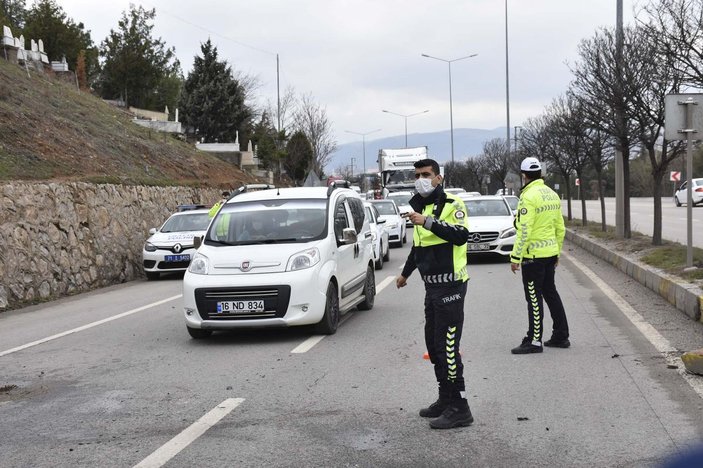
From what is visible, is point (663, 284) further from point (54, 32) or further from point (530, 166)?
point (54, 32)

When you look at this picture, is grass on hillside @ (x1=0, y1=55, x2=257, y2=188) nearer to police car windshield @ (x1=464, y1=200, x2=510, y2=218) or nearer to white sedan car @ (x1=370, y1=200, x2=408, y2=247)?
white sedan car @ (x1=370, y1=200, x2=408, y2=247)

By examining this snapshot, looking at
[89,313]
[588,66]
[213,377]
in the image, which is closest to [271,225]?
[213,377]

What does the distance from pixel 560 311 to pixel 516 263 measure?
68 cm

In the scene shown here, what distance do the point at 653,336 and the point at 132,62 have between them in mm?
50433

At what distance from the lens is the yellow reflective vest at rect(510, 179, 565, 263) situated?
8.27 m

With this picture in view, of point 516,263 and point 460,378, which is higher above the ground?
point 516,263

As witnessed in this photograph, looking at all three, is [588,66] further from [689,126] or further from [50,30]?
[50,30]

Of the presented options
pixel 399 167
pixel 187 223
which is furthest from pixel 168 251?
pixel 399 167

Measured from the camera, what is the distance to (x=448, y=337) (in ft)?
18.9

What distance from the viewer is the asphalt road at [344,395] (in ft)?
16.7

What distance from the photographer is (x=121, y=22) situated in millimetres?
58094

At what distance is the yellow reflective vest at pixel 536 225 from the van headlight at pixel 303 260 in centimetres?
233

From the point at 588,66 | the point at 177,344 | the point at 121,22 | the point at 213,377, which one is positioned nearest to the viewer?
the point at 213,377

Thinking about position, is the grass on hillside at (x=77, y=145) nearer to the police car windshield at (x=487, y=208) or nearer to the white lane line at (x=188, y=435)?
the police car windshield at (x=487, y=208)
